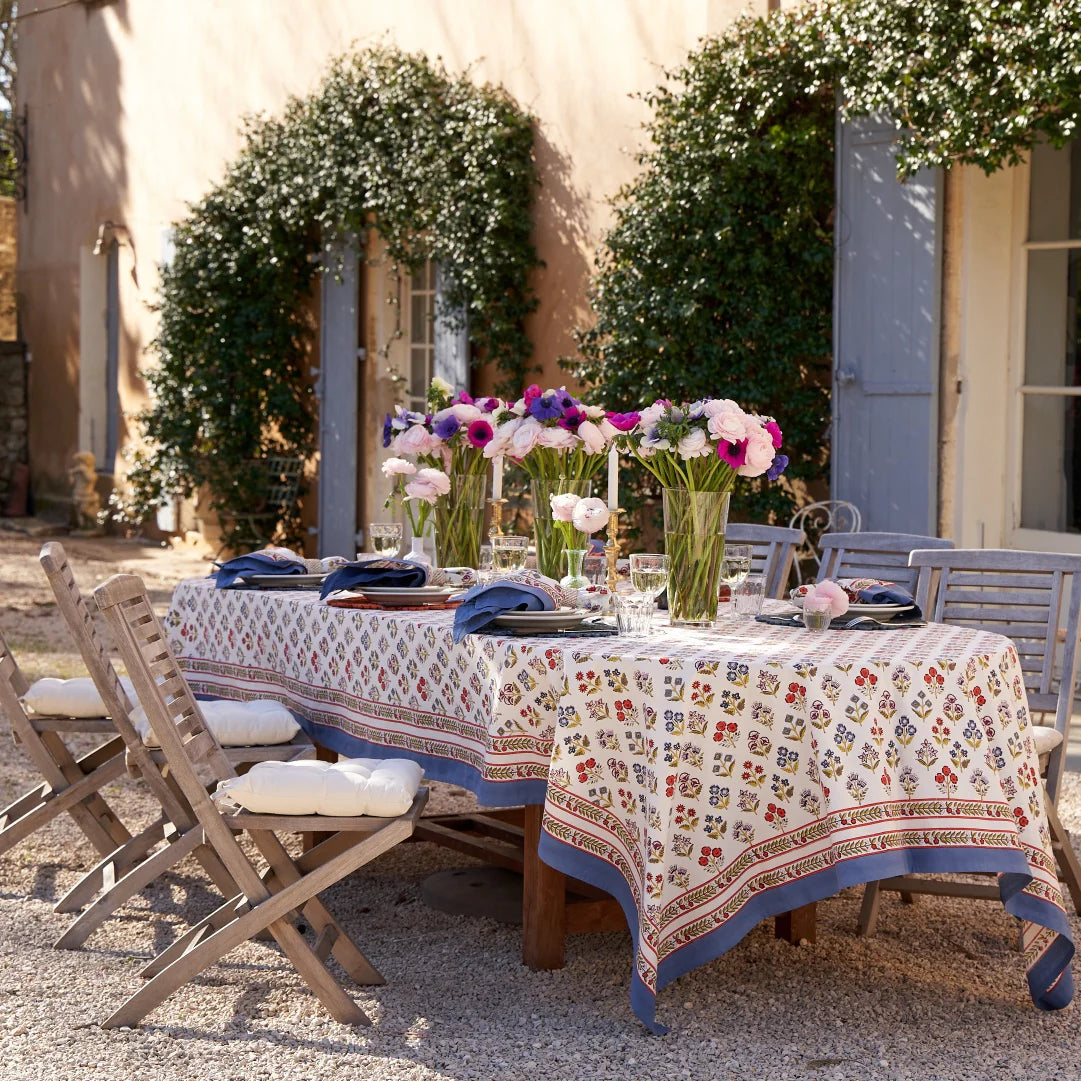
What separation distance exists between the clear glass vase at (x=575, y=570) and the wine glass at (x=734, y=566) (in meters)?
0.34

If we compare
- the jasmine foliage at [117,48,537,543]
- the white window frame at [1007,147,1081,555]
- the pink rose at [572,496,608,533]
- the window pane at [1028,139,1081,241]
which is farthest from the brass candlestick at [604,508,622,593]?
the jasmine foliage at [117,48,537,543]

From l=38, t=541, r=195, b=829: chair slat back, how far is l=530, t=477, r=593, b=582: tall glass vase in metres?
1.09

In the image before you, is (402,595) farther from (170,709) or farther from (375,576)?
(170,709)

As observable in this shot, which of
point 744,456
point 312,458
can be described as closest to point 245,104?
point 312,458

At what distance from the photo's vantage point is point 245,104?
10906 mm

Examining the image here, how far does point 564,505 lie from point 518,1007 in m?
1.25

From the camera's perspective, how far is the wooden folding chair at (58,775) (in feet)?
12.8

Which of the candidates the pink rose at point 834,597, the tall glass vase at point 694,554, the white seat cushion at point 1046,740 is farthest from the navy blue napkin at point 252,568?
the white seat cushion at point 1046,740

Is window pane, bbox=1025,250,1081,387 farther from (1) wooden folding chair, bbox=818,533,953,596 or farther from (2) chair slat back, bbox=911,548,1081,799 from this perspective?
(2) chair slat back, bbox=911,548,1081,799

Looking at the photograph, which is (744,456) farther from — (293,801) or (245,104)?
(245,104)

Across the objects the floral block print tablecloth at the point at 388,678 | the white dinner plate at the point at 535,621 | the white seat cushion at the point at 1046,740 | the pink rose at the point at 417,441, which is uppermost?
the pink rose at the point at 417,441

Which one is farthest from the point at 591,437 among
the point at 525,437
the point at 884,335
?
the point at 884,335

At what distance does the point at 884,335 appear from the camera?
22.6ft

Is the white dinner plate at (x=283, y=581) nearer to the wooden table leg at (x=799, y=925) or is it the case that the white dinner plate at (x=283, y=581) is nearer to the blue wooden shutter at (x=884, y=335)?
the wooden table leg at (x=799, y=925)
